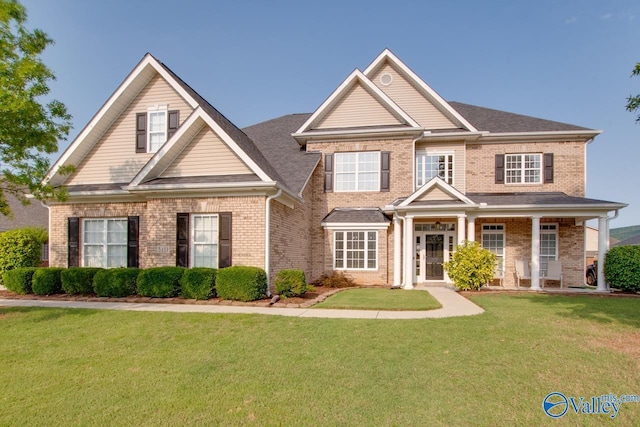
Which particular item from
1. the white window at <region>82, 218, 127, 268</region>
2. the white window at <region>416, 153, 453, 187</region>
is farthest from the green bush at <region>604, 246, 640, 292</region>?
the white window at <region>82, 218, 127, 268</region>

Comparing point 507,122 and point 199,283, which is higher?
point 507,122

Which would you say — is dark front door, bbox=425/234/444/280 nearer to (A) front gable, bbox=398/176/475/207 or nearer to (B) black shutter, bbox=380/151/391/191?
(A) front gable, bbox=398/176/475/207

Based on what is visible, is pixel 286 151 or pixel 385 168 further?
pixel 286 151

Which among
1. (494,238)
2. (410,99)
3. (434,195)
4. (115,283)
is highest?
(410,99)

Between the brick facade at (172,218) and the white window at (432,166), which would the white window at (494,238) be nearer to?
the white window at (432,166)

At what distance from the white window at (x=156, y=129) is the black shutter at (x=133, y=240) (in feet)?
9.24

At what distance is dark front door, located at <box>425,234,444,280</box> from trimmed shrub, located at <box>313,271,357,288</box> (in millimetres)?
3508

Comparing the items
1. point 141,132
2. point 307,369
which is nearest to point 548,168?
point 307,369

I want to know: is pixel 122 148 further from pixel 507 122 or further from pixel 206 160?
pixel 507 122

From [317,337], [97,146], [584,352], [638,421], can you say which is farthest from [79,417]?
[97,146]

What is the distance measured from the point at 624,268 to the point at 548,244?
3058 millimetres

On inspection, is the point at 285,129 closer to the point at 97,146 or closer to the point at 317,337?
the point at 97,146

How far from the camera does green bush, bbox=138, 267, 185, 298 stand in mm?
11133

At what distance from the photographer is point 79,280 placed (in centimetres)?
1177
